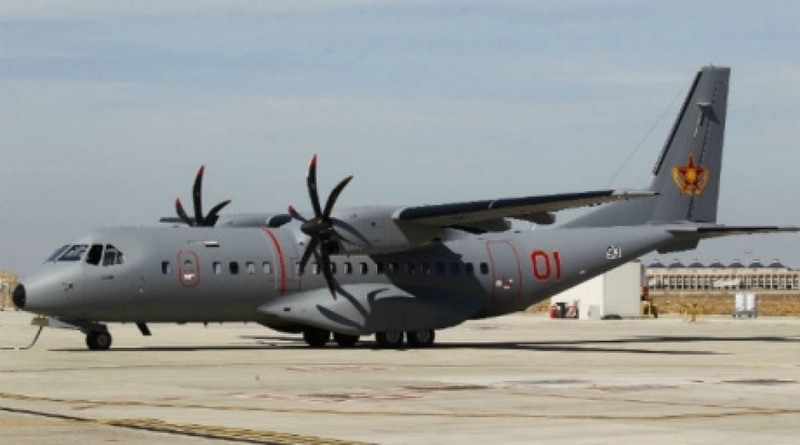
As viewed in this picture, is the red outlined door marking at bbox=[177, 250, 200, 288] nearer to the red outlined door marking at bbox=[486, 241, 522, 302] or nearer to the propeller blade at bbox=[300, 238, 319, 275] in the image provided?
the propeller blade at bbox=[300, 238, 319, 275]

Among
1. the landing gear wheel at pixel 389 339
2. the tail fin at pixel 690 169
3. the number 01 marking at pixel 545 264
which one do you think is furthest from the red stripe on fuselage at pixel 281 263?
the tail fin at pixel 690 169

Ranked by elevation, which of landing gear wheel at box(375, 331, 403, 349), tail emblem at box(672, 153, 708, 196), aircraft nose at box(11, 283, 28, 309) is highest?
tail emblem at box(672, 153, 708, 196)

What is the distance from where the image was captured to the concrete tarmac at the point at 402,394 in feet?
56.7

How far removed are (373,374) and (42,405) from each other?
8.98 metres

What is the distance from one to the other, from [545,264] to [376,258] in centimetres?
586

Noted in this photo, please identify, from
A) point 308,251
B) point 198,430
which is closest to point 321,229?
point 308,251

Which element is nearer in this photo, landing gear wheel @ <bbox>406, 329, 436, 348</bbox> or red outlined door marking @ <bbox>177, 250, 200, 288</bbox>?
red outlined door marking @ <bbox>177, 250, 200, 288</bbox>

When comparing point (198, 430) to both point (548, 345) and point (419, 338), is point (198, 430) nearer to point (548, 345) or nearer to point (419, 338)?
point (419, 338)

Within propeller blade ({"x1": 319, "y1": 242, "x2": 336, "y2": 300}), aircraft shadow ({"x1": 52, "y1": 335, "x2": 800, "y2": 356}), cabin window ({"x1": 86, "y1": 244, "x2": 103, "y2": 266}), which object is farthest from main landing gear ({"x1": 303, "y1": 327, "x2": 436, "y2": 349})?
cabin window ({"x1": 86, "y1": 244, "x2": 103, "y2": 266})

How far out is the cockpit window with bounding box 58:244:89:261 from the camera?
37.5 m

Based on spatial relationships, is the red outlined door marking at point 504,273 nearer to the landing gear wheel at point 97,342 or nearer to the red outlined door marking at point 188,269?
the red outlined door marking at point 188,269

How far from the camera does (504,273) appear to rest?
43.0 metres

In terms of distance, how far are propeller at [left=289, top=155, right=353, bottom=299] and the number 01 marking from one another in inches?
279

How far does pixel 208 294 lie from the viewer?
38.3m
